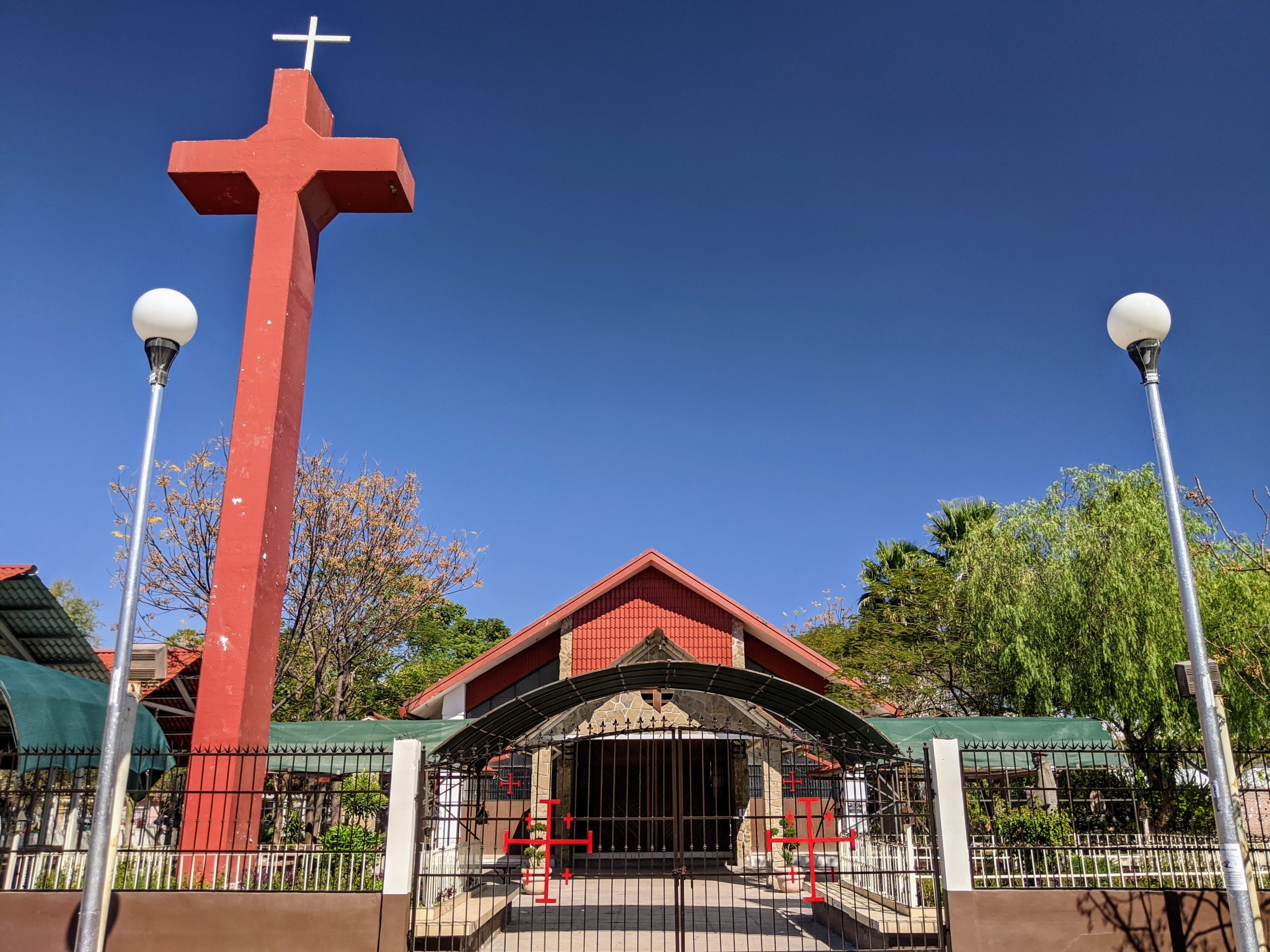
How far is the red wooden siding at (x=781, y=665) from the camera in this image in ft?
70.9

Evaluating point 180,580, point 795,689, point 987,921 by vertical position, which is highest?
point 180,580

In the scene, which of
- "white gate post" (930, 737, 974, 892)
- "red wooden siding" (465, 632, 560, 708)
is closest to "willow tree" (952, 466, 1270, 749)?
"white gate post" (930, 737, 974, 892)

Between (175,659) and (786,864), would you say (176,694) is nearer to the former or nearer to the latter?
(175,659)

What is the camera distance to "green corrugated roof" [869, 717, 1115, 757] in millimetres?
15430

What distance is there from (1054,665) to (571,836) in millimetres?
10298

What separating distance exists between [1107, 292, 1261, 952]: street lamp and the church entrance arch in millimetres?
2990

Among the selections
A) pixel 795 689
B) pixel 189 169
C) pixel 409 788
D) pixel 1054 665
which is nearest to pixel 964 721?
pixel 1054 665

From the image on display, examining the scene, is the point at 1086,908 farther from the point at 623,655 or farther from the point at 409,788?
the point at 623,655

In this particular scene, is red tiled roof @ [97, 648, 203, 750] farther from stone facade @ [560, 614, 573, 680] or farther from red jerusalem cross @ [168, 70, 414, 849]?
stone facade @ [560, 614, 573, 680]

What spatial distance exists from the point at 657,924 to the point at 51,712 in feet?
27.3

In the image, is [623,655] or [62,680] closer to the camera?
[62,680]

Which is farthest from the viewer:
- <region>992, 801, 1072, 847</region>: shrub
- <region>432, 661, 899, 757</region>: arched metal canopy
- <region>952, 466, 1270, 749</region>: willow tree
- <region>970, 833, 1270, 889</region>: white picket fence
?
<region>952, 466, 1270, 749</region>: willow tree

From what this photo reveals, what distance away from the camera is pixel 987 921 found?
9.31 meters

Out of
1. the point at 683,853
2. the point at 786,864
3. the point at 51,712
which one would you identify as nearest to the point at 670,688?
the point at 683,853
